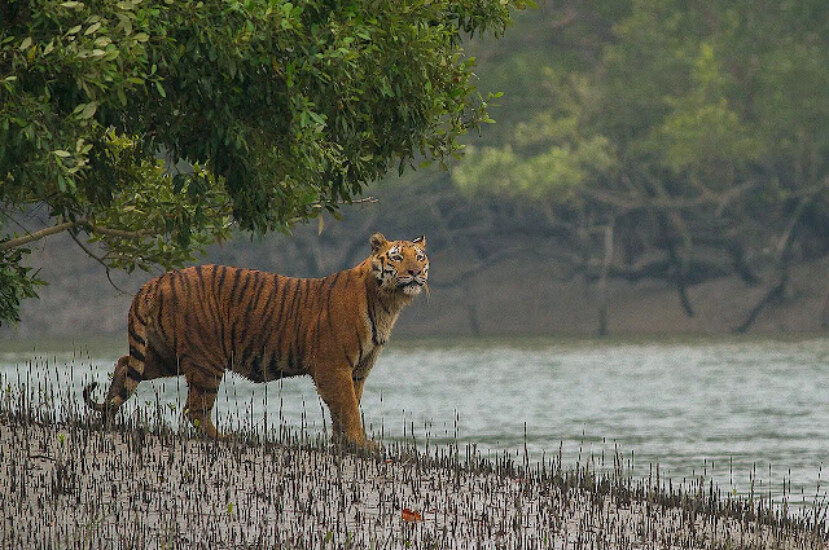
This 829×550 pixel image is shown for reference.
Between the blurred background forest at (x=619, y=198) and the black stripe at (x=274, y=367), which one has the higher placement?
the blurred background forest at (x=619, y=198)

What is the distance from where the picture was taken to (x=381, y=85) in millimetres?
11453

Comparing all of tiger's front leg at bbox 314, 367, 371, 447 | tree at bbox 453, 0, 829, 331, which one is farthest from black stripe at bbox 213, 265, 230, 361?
tree at bbox 453, 0, 829, 331

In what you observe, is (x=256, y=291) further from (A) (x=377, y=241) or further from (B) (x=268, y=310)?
(A) (x=377, y=241)

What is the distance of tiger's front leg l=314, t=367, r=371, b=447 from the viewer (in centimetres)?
1341

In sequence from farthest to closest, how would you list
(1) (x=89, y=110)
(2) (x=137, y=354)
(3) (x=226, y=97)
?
(2) (x=137, y=354)
(3) (x=226, y=97)
(1) (x=89, y=110)

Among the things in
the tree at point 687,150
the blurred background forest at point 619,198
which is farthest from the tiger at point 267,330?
the blurred background forest at point 619,198

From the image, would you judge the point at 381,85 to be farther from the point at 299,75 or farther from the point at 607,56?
the point at 607,56

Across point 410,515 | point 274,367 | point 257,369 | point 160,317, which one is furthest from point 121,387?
point 410,515

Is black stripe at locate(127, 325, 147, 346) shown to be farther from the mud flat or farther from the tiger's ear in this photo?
the tiger's ear

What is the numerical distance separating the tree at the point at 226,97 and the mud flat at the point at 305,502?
1.72m

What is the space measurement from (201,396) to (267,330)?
31.2 inches

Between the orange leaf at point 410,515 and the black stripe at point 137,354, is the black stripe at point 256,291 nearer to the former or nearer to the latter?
the black stripe at point 137,354

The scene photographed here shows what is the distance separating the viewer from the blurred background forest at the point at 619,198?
5122cm

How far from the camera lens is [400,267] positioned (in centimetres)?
1356
